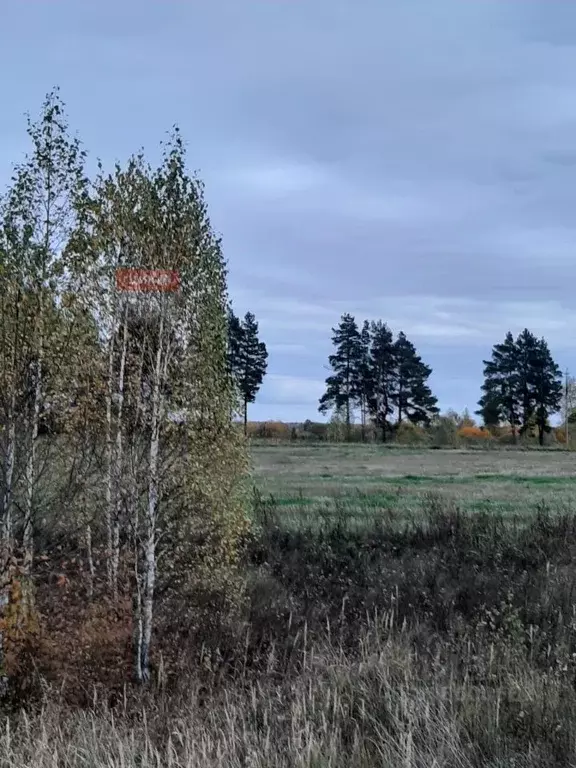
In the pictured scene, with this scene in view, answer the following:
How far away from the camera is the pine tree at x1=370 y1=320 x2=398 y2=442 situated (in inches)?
2456

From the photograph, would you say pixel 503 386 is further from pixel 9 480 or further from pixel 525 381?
pixel 9 480

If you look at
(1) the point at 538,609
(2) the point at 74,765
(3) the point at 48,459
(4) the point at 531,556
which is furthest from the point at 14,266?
(4) the point at 531,556

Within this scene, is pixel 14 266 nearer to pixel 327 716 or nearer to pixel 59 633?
pixel 59 633

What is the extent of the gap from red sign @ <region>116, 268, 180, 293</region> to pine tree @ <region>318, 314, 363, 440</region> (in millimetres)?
53644

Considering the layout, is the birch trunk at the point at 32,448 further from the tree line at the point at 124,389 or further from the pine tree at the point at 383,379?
the pine tree at the point at 383,379

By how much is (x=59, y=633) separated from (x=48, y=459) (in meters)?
2.43

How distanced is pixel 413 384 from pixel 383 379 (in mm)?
2675

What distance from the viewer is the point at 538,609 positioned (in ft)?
34.8

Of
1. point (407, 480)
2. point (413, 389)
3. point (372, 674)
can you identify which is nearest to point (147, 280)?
point (372, 674)

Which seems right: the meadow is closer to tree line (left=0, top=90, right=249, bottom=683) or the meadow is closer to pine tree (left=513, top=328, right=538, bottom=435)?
tree line (left=0, top=90, right=249, bottom=683)

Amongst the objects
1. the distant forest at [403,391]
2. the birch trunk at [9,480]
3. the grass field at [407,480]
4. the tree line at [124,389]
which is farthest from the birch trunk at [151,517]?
the distant forest at [403,391]

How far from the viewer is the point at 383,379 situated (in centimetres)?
6250

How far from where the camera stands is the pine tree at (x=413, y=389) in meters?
61.5

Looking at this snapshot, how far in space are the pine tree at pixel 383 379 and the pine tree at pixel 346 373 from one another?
4.96 feet
